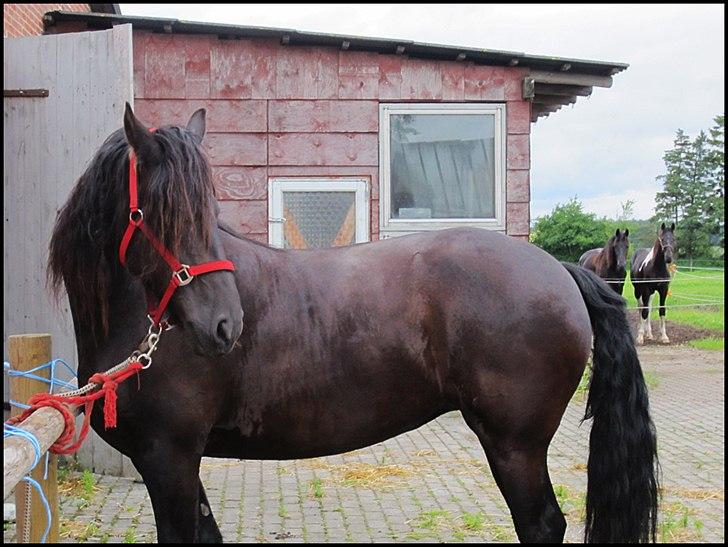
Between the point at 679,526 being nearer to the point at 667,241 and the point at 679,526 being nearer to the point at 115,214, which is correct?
the point at 115,214

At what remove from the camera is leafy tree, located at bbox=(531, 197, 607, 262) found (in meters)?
19.9

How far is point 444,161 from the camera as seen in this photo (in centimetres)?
755

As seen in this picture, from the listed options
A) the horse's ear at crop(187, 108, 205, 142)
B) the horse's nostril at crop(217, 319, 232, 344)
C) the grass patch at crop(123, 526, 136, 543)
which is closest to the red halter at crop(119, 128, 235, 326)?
the horse's nostril at crop(217, 319, 232, 344)

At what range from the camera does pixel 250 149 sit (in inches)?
292

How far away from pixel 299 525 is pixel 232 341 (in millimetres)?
2487

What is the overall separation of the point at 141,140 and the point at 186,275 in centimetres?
51

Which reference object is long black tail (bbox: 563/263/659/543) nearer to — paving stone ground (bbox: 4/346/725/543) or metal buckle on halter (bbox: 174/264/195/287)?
paving stone ground (bbox: 4/346/725/543)

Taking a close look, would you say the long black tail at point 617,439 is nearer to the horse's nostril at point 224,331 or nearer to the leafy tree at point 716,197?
the horse's nostril at point 224,331

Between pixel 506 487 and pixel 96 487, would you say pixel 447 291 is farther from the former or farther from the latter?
pixel 96 487

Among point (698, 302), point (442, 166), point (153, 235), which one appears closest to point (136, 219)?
point (153, 235)

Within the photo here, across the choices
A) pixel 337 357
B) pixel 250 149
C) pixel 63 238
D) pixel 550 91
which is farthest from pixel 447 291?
pixel 550 91

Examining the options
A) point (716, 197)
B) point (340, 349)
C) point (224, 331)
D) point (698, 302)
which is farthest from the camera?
point (716, 197)

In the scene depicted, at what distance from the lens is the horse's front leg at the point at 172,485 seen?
2.80 meters

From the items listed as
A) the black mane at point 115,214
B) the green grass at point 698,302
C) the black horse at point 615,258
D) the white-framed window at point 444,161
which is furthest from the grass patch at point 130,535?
the green grass at point 698,302
